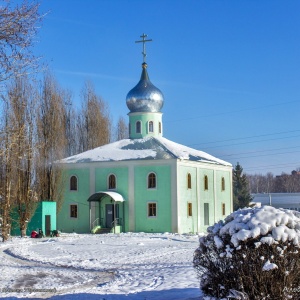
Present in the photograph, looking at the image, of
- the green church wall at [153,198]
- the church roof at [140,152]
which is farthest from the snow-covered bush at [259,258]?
the church roof at [140,152]

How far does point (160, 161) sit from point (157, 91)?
5.82 metres

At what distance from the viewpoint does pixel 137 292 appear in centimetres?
1074

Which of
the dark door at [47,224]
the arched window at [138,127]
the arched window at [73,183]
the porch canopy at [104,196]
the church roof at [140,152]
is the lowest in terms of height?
the dark door at [47,224]

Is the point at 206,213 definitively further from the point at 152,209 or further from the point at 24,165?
the point at 24,165

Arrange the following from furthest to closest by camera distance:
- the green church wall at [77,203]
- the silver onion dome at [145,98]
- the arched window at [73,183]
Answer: the silver onion dome at [145,98] → the arched window at [73,183] → the green church wall at [77,203]

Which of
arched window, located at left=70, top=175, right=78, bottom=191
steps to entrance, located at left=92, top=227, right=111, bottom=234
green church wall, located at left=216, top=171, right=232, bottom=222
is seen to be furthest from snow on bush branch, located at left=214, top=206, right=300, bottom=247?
green church wall, located at left=216, top=171, right=232, bottom=222

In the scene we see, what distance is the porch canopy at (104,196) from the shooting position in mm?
32781

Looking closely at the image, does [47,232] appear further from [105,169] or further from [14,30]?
[14,30]

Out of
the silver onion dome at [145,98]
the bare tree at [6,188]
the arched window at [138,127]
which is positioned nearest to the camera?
the bare tree at [6,188]

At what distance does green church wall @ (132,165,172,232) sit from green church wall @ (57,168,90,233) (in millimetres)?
3295

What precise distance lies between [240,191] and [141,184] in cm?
3009

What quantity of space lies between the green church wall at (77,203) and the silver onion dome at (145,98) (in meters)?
5.38

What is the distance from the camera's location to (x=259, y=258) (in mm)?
7840

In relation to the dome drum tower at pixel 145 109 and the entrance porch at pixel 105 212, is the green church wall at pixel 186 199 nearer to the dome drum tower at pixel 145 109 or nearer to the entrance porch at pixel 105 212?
the entrance porch at pixel 105 212
